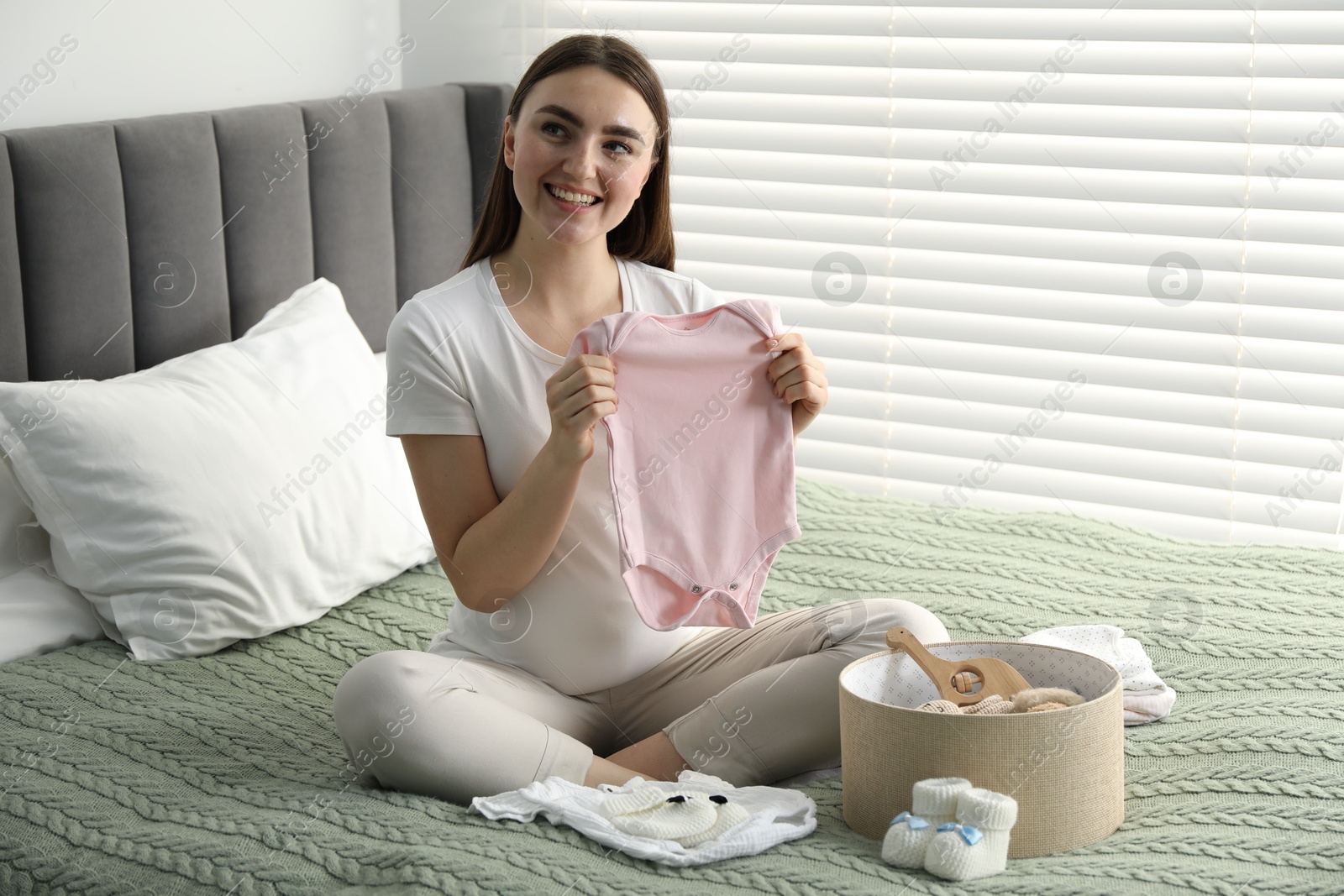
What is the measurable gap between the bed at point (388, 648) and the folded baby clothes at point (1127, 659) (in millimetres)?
A: 28

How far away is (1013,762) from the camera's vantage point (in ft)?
3.97

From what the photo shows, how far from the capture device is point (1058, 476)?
2656mm

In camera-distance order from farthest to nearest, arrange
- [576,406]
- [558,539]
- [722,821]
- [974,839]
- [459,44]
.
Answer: [459,44] < [558,539] < [576,406] < [722,821] < [974,839]

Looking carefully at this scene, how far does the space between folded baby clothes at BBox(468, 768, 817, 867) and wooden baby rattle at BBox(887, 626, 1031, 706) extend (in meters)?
0.19

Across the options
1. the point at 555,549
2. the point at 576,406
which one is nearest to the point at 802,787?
the point at 555,549

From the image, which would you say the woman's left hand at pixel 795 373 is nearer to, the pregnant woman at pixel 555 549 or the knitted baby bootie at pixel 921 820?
the pregnant woman at pixel 555 549

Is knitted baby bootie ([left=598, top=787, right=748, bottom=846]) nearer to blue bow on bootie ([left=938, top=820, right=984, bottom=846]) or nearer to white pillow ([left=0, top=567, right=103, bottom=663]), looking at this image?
blue bow on bootie ([left=938, top=820, right=984, bottom=846])

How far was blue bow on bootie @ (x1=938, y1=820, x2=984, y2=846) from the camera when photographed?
1.16m

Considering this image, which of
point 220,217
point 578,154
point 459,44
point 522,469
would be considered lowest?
point 522,469

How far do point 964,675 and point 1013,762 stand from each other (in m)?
0.20

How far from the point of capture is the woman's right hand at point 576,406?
1379 mm

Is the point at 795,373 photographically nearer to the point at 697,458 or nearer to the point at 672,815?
the point at 697,458

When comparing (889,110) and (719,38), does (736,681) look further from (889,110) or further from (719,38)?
(719,38)

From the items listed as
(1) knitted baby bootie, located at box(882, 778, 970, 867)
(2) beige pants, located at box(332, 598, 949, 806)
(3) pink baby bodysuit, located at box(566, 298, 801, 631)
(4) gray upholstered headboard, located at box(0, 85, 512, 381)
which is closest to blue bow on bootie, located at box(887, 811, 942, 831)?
(1) knitted baby bootie, located at box(882, 778, 970, 867)
